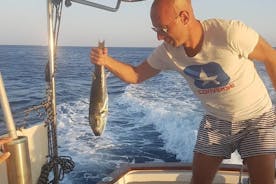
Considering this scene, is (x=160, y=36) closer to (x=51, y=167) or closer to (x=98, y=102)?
(x=98, y=102)

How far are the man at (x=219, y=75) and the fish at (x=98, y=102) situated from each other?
0.31ft

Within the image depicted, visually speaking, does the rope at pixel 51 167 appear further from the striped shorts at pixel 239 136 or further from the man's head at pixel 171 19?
the man's head at pixel 171 19

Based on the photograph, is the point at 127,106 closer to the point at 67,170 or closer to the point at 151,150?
the point at 151,150

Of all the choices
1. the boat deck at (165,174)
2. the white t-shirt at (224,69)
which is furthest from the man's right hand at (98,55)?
the boat deck at (165,174)

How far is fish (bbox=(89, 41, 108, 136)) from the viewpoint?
2.75 m

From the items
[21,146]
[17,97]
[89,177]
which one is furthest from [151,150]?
[17,97]

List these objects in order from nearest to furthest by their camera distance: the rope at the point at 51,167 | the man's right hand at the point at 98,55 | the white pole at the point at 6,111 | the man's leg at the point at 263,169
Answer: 1. the white pole at the point at 6,111
2. the man's right hand at the point at 98,55
3. the man's leg at the point at 263,169
4. the rope at the point at 51,167

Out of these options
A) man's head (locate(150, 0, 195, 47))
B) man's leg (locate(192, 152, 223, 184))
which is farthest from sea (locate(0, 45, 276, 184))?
man's head (locate(150, 0, 195, 47))

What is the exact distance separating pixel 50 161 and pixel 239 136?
5.23ft

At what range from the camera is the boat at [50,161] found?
2504 millimetres

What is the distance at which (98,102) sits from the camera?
2750mm

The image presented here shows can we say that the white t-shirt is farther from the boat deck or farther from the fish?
the boat deck

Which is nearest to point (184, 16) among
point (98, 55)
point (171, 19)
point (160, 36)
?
point (171, 19)

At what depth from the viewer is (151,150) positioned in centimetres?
1045
